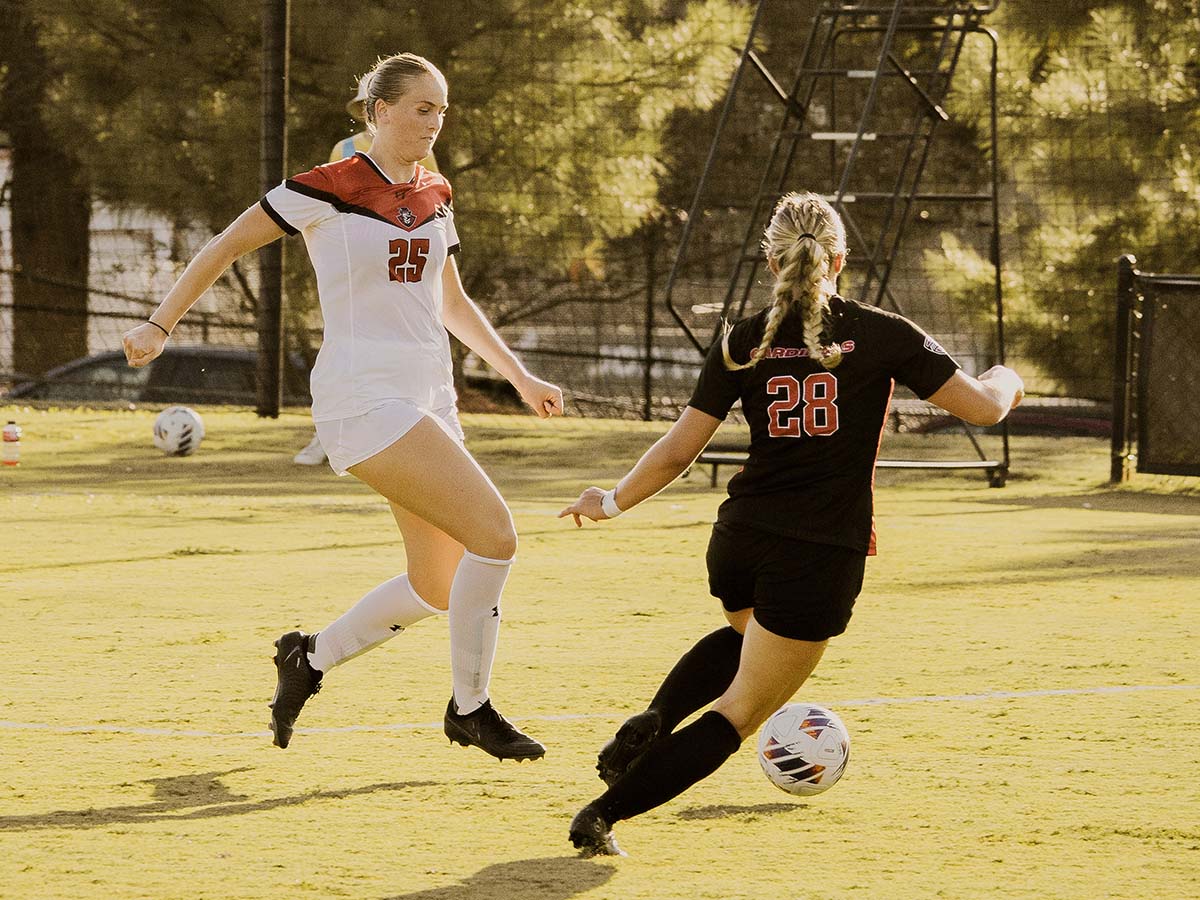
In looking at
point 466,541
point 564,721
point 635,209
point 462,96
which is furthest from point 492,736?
point 635,209

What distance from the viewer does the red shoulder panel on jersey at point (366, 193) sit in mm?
5336

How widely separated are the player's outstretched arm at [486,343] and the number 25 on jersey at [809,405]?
118cm

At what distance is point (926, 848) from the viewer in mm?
4656

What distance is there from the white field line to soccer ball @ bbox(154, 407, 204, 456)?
931 centimetres

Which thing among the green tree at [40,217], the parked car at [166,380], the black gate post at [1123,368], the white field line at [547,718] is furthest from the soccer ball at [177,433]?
the white field line at [547,718]

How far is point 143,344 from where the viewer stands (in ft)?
17.1

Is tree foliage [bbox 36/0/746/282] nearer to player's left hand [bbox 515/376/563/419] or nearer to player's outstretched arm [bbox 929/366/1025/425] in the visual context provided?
player's left hand [bbox 515/376/563/419]

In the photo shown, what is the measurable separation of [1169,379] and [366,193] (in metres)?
9.49

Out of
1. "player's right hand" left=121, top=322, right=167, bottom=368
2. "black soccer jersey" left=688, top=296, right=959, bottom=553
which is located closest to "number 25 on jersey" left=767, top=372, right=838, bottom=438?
"black soccer jersey" left=688, top=296, right=959, bottom=553

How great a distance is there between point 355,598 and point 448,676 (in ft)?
6.09

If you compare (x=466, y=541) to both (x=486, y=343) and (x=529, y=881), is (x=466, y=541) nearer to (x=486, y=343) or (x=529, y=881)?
(x=486, y=343)

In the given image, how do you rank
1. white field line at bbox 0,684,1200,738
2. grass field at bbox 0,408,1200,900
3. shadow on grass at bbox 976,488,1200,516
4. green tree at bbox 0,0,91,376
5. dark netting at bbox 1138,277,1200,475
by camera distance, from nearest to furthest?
1. grass field at bbox 0,408,1200,900
2. white field line at bbox 0,684,1200,738
3. shadow on grass at bbox 976,488,1200,516
4. dark netting at bbox 1138,277,1200,475
5. green tree at bbox 0,0,91,376

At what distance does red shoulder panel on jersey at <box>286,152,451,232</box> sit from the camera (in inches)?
210

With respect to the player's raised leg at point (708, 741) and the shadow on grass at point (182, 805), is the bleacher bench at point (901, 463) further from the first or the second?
the player's raised leg at point (708, 741)
